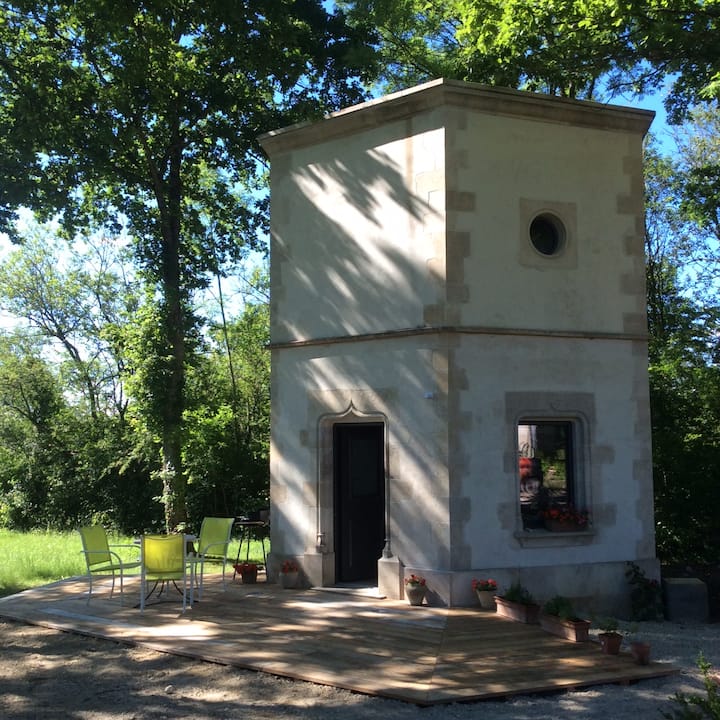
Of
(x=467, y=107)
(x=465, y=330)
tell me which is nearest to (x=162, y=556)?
(x=465, y=330)

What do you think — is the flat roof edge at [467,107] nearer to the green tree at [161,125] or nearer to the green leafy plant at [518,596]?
Answer: the green tree at [161,125]

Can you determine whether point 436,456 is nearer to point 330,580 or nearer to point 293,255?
point 330,580

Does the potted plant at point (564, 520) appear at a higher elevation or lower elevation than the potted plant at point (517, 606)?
higher

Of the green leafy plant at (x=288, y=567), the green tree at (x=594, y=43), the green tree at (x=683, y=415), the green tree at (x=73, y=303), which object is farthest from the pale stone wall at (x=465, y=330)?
the green tree at (x=73, y=303)

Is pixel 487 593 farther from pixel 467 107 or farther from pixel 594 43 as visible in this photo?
pixel 594 43

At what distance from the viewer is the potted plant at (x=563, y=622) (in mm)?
7750

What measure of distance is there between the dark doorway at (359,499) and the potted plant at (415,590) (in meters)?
1.45

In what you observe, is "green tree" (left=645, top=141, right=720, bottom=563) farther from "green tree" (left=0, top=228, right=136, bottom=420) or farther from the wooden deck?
"green tree" (left=0, top=228, right=136, bottom=420)

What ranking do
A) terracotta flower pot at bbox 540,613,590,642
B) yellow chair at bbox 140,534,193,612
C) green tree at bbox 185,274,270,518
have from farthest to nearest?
green tree at bbox 185,274,270,518, yellow chair at bbox 140,534,193,612, terracotta flower pot at bbox 540,613,590,642

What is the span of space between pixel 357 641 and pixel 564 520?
3.45 metres

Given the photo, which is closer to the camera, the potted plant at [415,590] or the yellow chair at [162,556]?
the yellow chair at [162,556]

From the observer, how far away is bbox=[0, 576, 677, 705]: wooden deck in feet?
21.3

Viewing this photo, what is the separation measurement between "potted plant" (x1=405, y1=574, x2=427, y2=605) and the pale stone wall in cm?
15

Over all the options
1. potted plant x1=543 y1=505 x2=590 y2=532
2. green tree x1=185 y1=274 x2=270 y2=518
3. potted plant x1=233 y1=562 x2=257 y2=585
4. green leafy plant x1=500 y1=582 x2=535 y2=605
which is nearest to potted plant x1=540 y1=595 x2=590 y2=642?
green leafy plant x1=500 y1=582 x2=535 y2=605
